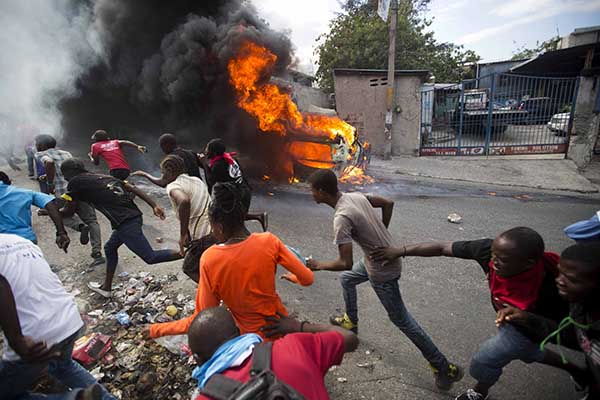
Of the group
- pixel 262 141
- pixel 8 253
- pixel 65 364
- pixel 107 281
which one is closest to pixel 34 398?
pixel 65 364

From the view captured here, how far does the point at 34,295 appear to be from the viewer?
71.2 inches

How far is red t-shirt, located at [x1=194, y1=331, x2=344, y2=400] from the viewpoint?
1206 millimetres

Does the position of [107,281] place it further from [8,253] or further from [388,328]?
[388,328]

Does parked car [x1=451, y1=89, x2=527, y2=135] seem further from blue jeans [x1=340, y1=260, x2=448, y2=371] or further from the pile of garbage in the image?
the pile of garbage

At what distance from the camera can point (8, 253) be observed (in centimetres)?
174

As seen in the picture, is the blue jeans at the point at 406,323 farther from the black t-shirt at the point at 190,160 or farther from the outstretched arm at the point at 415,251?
the black t-shirt at the point at 190,160

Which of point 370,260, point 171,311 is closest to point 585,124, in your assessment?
point 370,260

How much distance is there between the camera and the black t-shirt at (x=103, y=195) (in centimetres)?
360

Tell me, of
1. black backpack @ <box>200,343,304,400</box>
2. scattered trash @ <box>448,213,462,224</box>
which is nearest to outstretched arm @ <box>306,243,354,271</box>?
black backpack @ <box>200,343,304,400</box>

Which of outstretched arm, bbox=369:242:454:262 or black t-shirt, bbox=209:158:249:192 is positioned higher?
black t-shirt, bbox=209:158:249:192

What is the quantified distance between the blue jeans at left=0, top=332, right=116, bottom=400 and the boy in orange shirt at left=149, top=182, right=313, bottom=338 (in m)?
0.62

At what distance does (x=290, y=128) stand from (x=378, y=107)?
4.16 metres

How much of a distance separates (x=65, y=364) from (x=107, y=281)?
197 centimetres

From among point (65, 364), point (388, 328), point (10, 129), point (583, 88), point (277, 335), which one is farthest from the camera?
point (10, 129)
